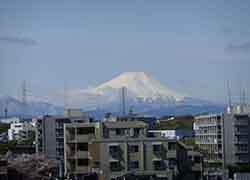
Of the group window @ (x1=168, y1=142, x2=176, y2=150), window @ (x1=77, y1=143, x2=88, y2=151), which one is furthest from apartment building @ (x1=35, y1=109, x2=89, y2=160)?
window @ (x1=168, y1=142, x2=176, y2=150)

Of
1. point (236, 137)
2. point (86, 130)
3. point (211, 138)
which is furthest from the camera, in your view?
point (211, 138)

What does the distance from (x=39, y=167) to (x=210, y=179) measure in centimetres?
736

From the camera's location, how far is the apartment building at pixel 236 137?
3622 cm

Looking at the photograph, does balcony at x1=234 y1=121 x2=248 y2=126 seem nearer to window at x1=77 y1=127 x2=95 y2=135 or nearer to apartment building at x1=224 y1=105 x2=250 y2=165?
apartment building at x1=224 y1=105 x2=250 y2=165

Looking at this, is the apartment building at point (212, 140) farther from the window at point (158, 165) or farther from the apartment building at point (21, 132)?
the apartment building at point (21, 132)

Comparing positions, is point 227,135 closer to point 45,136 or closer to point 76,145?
point 45,136

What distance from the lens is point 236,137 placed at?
3647 cm

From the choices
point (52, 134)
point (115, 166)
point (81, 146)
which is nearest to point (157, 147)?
point (115, 166)

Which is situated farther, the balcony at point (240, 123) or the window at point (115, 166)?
the balcony at point (240, 123)

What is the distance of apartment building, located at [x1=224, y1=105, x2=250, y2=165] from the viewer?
36219mm

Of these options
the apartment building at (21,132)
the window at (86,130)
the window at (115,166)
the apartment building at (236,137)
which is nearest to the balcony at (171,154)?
the window at (115,166)

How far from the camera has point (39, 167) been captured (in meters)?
26.1

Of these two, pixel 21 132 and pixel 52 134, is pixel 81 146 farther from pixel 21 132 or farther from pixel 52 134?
pixel 21 132

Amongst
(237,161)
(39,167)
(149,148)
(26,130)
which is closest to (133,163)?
(149,148)
